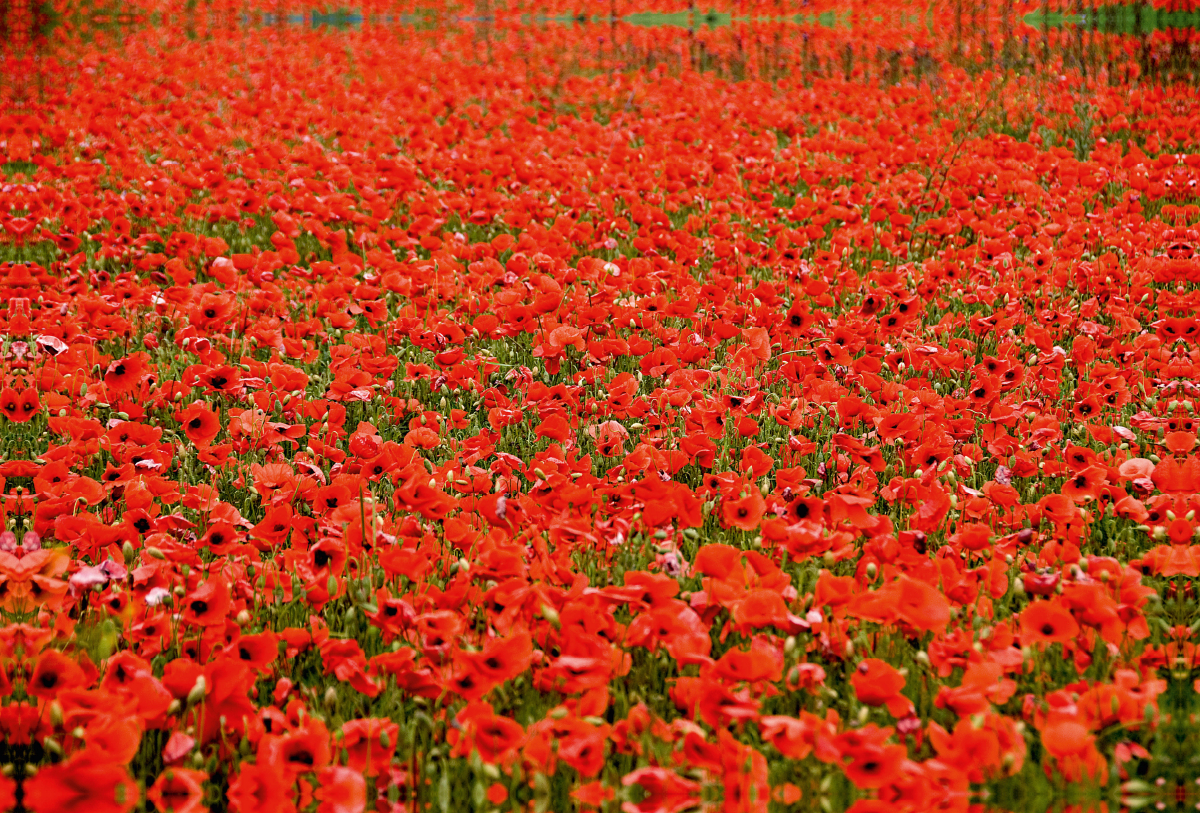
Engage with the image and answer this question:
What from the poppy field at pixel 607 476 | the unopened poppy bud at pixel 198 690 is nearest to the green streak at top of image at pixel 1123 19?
the poppy field at pixel 607 476

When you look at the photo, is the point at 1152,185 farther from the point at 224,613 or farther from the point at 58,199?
the point at 58,199

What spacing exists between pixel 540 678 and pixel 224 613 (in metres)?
0.70

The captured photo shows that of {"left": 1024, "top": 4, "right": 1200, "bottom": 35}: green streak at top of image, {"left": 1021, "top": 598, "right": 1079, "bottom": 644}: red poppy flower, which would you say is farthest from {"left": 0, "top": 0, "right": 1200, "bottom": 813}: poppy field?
{"left": 1024, "top": 4, "right": 1200, "bottom": 35}: green streak at top of image

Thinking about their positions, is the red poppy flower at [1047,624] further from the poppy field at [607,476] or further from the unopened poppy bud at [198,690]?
the unopened poppy bud at [198,690]

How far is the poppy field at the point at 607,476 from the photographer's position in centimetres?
188

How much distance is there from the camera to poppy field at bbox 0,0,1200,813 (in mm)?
1876

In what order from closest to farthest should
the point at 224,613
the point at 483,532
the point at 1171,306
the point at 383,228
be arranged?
the point at 224,613 < the point at 483,532 < the point at 1171,306 < the point at 383,228

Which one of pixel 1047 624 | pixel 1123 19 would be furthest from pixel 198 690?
pixel 1123 19

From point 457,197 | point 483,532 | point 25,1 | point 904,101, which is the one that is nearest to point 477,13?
point 25,1

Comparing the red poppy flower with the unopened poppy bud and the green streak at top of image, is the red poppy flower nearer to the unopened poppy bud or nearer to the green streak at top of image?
the unopened poppy bud

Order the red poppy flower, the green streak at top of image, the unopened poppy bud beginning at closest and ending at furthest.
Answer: the unopened poppy bud → the red poppy flower → the green streak at top of image

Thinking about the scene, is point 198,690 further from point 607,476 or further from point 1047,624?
point 1047,624

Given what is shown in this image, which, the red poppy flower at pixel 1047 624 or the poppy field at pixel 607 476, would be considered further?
the red poppy flower at pixel 1047 624

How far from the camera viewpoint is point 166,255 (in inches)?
215
